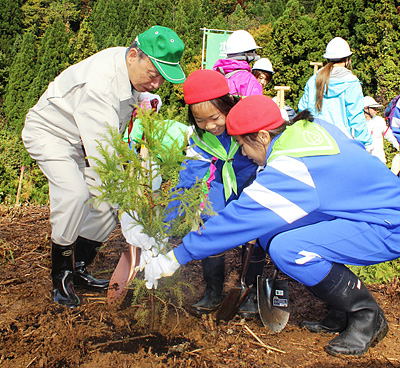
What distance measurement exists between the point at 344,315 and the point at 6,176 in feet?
32.7

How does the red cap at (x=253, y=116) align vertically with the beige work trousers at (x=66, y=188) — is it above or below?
above

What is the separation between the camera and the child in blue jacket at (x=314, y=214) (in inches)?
93.0

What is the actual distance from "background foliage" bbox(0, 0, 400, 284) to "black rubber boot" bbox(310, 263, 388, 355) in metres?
7.23

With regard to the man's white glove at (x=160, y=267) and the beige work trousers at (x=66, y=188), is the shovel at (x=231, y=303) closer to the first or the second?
the man's white glove at (x=160, y=267)

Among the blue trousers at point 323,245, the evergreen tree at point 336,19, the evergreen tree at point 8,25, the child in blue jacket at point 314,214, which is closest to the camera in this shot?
the child in blue jacket at point 314,214

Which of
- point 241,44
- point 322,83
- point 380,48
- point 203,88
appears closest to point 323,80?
point 322,83

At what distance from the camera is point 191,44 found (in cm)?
1325

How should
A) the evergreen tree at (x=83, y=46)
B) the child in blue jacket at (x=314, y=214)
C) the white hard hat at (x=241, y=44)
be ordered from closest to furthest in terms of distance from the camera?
the child in blue jacket at (x=314, y=214) → the white hard hat at (x=241, y=44) → the evergreen tree at (x=83, y=46)

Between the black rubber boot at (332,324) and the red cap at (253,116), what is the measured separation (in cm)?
126

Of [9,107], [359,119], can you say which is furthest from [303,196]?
[9,107]

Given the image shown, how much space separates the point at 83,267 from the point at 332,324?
1790mm

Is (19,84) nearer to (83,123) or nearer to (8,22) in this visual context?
(8,22)

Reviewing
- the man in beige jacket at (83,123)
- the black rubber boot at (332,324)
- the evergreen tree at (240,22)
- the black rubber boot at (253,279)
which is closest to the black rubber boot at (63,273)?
the man in beige jacket at (83,123)

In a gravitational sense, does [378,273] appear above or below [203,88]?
below
